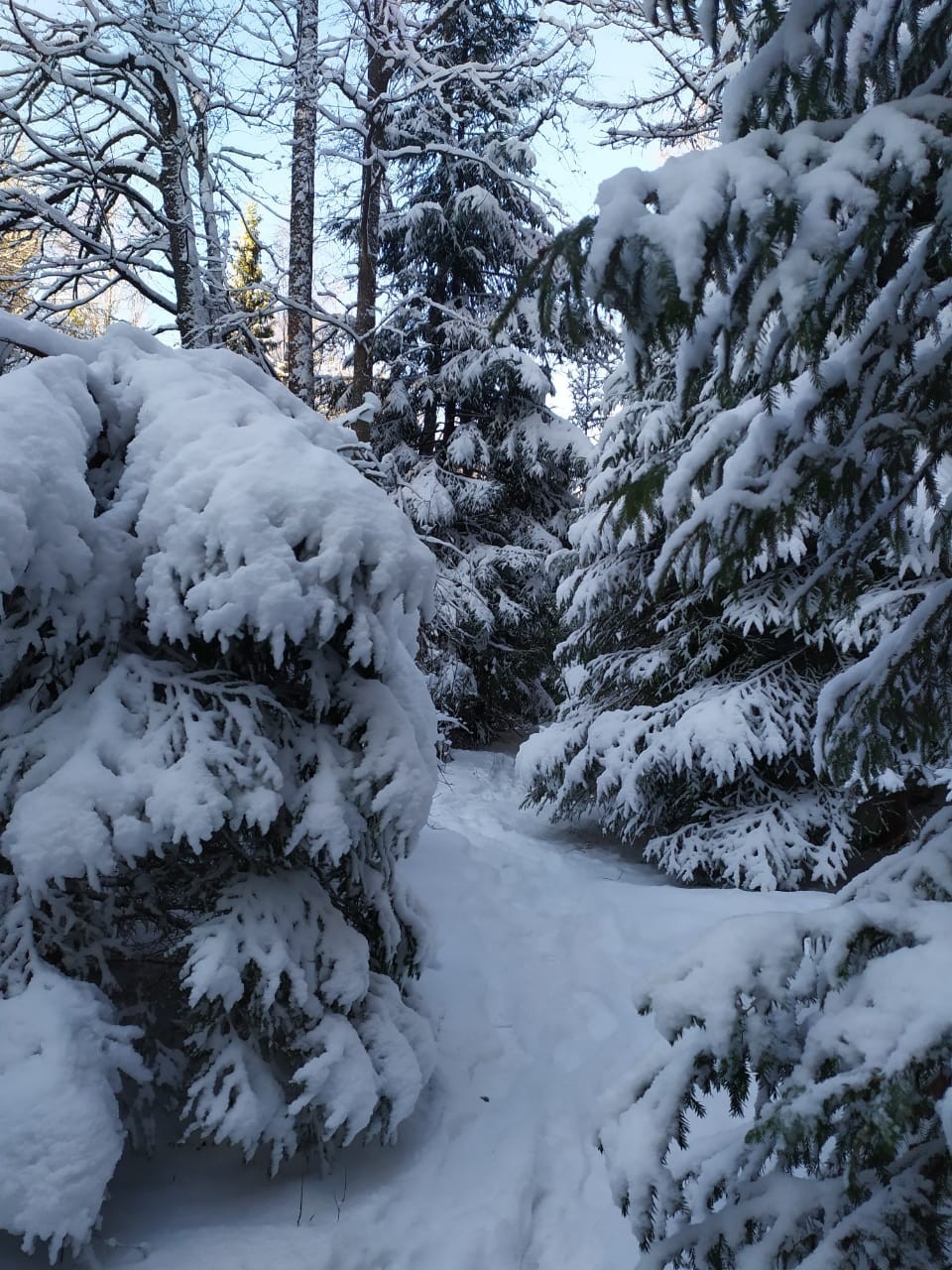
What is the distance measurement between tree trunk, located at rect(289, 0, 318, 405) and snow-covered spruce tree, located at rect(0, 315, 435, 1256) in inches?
188

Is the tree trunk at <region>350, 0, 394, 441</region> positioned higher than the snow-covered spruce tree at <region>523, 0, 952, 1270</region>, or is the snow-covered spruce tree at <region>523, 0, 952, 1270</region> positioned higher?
the tree trunk at <region>350, 0, 394, 441</region>

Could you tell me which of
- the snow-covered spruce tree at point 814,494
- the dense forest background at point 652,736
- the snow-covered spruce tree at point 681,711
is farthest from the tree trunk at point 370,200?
the snow-covered spruce tree at point 814,494

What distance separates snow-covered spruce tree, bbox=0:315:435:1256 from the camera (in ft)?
8.05

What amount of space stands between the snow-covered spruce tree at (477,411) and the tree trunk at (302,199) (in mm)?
2249

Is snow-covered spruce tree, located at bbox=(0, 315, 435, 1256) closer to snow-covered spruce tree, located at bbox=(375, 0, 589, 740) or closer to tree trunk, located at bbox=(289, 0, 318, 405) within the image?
tree trunk, located at bbox=(289, 0, 318, 405)

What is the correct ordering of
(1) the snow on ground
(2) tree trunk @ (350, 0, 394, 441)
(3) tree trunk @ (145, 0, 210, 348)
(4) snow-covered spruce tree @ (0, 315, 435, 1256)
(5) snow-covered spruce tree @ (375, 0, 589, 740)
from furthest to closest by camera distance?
(5) snow-covered spruce tree @ (375, 0, 589, 740) < (2) tree trunk @ (350, 0, 394, 441) < (3) tree trunk @ (145, 0, 210, 348) < (1) the snow on ground < (4) snow-covered spruce tree @ (0, 315, 435, 1256)

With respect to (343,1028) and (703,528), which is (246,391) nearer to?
(703,528)

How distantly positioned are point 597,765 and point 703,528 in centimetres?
506

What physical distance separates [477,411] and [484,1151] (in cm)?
984

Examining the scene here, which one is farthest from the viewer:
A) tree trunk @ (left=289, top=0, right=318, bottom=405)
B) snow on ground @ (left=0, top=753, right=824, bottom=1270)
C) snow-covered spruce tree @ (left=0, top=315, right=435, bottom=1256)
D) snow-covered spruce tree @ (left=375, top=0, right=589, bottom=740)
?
snow-covered spruce tree @ (left=375, top=0, right=589, bottom=740)

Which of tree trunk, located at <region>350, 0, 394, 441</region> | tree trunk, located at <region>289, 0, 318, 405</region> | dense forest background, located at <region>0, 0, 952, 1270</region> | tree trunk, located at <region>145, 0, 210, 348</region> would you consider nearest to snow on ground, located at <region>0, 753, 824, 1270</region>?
dense forest background, located at <region>0, 0, 952, 1270</region>

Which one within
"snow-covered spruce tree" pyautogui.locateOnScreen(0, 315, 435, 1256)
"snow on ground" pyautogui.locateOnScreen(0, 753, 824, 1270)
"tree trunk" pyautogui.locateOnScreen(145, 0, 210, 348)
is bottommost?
"snow on ground" pyautogui.locateOnScreen(0, 753, 824, 1270)

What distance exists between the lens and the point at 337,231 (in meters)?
11.2

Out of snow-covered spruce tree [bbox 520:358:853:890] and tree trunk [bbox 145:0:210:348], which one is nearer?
snow-covered spruce tree [bbox 520:358:853:890]
